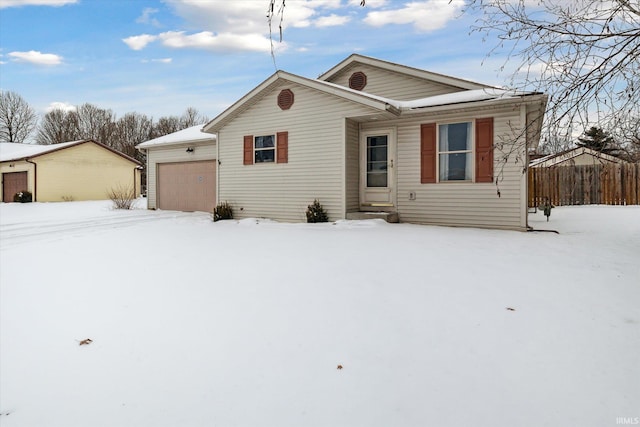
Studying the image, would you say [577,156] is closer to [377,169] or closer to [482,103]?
[482,103]

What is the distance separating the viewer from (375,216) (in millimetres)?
9234

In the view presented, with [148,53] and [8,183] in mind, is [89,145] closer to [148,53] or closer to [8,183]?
[8,183]

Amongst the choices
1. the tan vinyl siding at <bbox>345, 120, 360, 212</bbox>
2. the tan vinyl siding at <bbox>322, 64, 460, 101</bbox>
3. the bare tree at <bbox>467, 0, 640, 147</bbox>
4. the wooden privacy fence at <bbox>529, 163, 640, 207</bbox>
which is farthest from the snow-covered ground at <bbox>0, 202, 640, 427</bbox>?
the wooden privacy fence at <bbox>529, 163, 640, 207</bbox>

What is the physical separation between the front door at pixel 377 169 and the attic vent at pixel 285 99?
2.24 meters

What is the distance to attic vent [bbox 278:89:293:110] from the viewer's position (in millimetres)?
10211

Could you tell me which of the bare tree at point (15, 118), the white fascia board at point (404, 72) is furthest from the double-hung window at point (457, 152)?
the bare tree at point (15, 118)

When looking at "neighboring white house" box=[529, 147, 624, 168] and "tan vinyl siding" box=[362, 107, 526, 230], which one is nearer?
"neighboring white house" box=[529, 147, 624, 168]

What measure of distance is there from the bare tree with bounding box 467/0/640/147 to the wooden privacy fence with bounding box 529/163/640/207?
12664 mm

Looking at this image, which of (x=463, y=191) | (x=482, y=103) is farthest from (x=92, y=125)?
(x=482, y=103)

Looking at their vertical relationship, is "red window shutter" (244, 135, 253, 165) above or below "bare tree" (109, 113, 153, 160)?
below

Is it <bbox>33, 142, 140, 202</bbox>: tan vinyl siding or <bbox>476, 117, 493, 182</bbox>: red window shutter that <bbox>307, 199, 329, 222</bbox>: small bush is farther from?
<bbox>33, 142, 140, 202</bbox>: tan vinyl siding

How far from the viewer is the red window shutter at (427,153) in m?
9.09

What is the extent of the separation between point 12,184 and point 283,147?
839 inches

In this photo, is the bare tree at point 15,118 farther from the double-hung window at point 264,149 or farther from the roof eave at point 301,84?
the double-hung window at point 264,149
